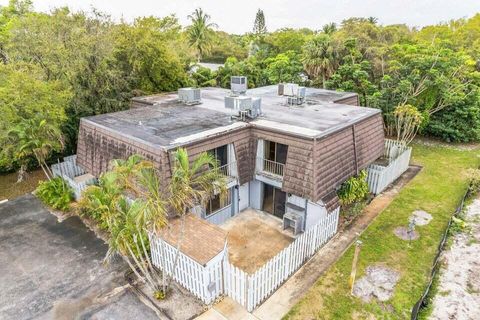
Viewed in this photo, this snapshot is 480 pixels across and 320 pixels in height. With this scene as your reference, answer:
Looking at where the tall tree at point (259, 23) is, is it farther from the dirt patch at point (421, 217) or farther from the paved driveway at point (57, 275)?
the paved driveway at point (57, 275)

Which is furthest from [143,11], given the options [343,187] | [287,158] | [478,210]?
[478,210]

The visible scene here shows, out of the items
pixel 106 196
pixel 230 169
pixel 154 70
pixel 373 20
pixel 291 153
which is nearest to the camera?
pixel 106 196

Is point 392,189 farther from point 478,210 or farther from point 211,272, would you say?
point 211,272

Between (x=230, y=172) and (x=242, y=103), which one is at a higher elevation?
(x=242, y=103)

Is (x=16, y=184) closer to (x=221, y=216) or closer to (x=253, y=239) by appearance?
(x=221, y=216)

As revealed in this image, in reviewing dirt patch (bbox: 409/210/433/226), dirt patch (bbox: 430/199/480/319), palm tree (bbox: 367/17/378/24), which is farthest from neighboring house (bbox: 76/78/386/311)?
palm tree (bbox: 367/17/378/24)

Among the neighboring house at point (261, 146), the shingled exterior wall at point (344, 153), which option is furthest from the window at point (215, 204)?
the shingled exterior wall at point (344, 153)

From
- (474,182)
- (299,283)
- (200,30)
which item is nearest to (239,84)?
(299,283)
